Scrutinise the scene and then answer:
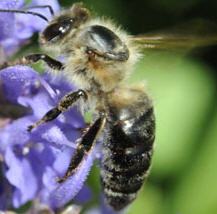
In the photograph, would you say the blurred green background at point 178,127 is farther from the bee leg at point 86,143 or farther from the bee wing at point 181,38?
the bee leg at point 86,143

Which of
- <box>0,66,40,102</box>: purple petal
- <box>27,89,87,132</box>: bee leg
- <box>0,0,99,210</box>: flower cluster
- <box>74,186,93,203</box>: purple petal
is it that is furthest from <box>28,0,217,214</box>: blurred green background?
<box>27,89,87,132</box>: bee leg

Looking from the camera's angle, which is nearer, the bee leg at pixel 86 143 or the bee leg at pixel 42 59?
the bee leg at pixel 86 143

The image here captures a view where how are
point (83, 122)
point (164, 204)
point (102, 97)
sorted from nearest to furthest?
point (102, 97) → point (83, 122) → point (164, 204)

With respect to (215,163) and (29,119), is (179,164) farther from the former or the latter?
(29,119)

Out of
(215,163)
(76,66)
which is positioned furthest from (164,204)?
(76,66)

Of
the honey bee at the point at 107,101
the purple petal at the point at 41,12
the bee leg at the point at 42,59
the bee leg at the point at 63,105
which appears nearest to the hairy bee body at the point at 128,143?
the honey bee at the point at 107,101

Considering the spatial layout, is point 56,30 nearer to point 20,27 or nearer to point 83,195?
point 20,27

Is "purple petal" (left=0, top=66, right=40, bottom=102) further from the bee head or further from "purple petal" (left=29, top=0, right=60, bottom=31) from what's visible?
"purple petal" (left=29, top=0, right=60, bottom=31)

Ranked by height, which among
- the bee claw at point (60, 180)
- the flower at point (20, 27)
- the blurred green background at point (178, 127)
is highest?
the flower at point (20, 27)
